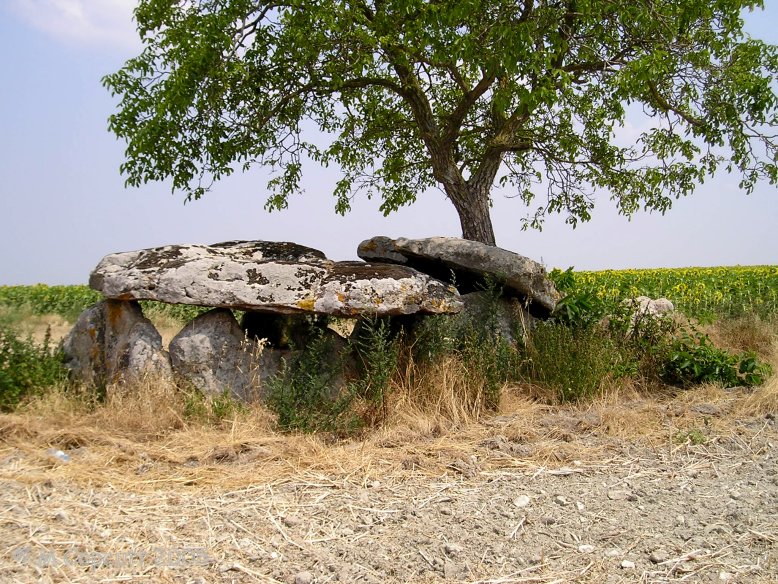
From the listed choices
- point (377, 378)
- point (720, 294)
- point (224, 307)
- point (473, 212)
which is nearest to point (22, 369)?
point (224, 307)

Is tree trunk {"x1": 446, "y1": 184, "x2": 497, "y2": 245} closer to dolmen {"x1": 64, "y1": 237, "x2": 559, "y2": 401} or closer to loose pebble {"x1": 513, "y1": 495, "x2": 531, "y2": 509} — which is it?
dolmen {"x1": 64, "y1": 237, "x2": 559, "y2": 401}

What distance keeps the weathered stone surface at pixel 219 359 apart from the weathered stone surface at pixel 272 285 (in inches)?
17.0

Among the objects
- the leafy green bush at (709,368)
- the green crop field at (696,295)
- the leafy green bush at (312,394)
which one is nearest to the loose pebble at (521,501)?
the leafy green bush at (312,394)

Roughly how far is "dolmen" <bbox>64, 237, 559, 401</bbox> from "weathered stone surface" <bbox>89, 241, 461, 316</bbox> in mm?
10

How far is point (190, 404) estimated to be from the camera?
6707 millimetres

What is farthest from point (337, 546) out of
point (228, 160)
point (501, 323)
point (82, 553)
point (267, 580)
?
point (228, 160)

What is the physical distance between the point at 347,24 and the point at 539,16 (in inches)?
95.5

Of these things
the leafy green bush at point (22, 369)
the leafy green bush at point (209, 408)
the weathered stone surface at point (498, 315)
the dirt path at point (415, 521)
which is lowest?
the dirt path at point (415, 521)

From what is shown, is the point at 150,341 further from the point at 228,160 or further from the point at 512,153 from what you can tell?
the point at 512,153

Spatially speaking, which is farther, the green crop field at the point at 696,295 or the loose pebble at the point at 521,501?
the green crop field at the point at 696,295

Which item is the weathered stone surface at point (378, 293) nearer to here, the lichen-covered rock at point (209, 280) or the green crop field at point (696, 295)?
the lichen-covered rock at point (209, 280)

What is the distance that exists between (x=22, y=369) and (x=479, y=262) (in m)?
5.35

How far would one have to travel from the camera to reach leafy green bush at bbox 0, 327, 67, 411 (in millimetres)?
7051

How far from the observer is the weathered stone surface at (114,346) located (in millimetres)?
7141
